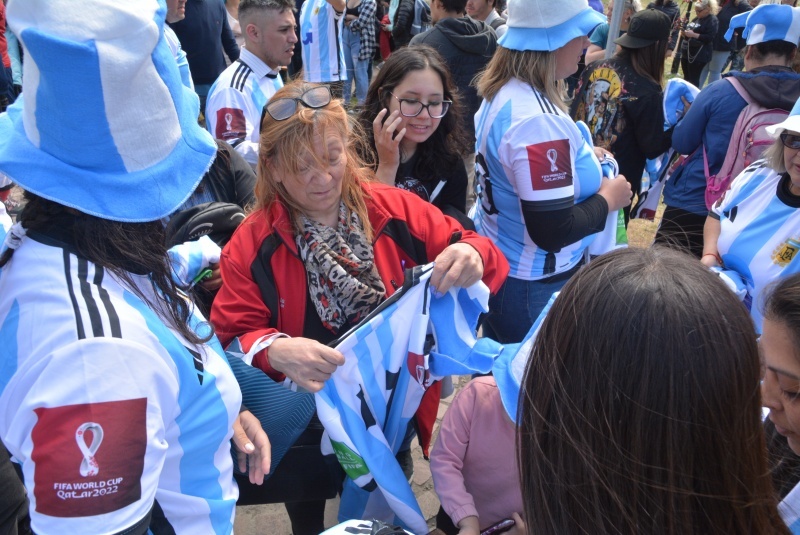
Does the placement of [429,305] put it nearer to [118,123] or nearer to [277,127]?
[277,127]

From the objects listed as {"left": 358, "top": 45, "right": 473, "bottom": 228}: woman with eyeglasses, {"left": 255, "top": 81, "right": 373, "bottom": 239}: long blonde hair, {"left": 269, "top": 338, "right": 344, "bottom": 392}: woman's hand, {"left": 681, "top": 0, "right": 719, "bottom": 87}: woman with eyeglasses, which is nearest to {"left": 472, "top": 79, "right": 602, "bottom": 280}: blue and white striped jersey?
{"left": 358, "top": 45, "right": 473, "bottom": 228}: woman with eyeglasses

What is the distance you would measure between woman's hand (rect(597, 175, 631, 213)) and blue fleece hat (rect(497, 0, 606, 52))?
0.61 m

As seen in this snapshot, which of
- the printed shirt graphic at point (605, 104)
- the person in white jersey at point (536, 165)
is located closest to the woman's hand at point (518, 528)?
the person in white jersey at point (536, 165)

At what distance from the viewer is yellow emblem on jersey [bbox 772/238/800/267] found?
225 centimetres

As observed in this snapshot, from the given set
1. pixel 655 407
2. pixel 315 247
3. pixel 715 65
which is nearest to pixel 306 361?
pixel 315 247

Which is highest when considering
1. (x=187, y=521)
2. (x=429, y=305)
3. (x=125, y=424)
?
(x=125, y=424)

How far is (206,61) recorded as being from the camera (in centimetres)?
591

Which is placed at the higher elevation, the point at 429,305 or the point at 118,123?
the point at 118,123

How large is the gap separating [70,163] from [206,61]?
5306mm

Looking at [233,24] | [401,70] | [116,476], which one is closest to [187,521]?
[116,476]

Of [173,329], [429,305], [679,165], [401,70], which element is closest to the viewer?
[173,329]

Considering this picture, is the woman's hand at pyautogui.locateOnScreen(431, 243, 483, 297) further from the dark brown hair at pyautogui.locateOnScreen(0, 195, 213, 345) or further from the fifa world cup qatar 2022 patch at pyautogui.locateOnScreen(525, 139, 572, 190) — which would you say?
the dark brown hair at pyautogui.locateOnScreen(0, 195, 213, 345)

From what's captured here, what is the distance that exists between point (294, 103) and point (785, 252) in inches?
74.5

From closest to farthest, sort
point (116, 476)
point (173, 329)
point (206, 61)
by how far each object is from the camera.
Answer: point (116, 476) < point (173, 329) < point (206, 61)
